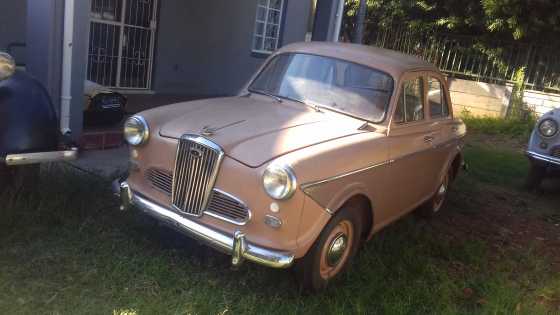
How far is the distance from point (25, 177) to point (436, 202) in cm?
404

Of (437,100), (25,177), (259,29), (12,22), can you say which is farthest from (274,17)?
(25,177)

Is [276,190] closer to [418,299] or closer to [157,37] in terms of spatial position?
[418,299]

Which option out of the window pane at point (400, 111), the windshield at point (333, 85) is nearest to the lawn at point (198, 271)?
the window pane at point (400, 111)

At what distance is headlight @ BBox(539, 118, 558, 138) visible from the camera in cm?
666

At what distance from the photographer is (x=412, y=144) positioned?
15.3 feet

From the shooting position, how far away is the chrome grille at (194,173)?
355 centimetres

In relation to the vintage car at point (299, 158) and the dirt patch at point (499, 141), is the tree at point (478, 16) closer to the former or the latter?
the dirt patch at point (499, 141)

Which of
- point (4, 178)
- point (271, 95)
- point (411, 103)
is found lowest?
point (4, 178)

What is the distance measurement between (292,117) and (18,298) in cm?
223

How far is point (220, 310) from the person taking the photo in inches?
136

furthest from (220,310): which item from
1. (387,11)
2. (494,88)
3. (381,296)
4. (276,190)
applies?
(387,11)

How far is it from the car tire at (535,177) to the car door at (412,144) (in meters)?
2.73

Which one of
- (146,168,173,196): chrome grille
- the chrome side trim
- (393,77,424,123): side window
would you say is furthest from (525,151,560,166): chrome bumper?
(146,168,173,196): chrome grille

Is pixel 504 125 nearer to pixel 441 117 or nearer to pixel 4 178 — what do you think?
pixel 441 117
